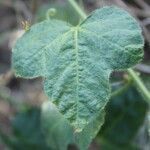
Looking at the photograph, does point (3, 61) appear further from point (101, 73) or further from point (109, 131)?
point (101, 73)

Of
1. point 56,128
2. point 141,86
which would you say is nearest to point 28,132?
point 56,128

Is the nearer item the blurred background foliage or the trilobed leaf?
the trilobed leaf

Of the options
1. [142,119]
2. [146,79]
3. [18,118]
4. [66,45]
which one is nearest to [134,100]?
[142,119]

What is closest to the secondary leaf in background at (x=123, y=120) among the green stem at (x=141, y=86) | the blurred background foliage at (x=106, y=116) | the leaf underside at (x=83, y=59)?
the blurred background foliage at (x=106, y=116)

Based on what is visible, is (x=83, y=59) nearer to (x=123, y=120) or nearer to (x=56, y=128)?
(x=56, y=128)

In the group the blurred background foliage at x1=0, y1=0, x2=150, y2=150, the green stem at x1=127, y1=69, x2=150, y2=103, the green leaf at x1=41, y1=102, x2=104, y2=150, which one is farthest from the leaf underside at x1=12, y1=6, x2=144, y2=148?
the blurred background foliage at x1=0, y1=0, x2=150, y2=150

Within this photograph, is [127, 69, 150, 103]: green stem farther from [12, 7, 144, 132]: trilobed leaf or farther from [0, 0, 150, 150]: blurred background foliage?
[0, 0, 150, 150]: blurred background foliage
